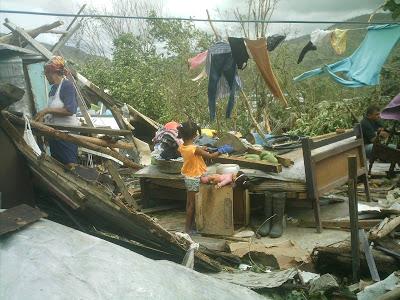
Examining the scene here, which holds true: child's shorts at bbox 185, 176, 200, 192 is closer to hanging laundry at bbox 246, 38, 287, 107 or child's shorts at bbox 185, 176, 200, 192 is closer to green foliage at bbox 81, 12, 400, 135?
hanging laundry at bbox 246, 38, 287, 107

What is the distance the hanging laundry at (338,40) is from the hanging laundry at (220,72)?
265cm

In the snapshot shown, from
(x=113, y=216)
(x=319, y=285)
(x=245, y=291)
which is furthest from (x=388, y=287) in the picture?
(x=113, y=216)

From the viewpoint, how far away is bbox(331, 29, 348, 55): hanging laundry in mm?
9412

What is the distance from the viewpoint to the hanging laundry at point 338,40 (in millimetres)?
9412

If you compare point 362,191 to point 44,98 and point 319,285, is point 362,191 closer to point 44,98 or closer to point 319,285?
point 319,285

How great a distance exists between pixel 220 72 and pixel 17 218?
615cm

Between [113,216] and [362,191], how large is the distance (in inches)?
238

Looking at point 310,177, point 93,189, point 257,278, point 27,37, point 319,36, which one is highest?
point 27,37

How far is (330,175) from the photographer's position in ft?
21.0

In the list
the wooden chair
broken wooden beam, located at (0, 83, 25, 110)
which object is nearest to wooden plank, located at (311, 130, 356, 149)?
the wooden chair

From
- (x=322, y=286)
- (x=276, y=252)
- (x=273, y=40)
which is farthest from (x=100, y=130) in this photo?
(x=273, y=40)

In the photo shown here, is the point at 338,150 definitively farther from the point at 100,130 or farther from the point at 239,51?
the point at 100,130

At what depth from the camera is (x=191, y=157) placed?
18.9 feet

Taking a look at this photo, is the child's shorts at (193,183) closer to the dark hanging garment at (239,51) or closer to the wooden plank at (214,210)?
the wooden plank at (214,210)
